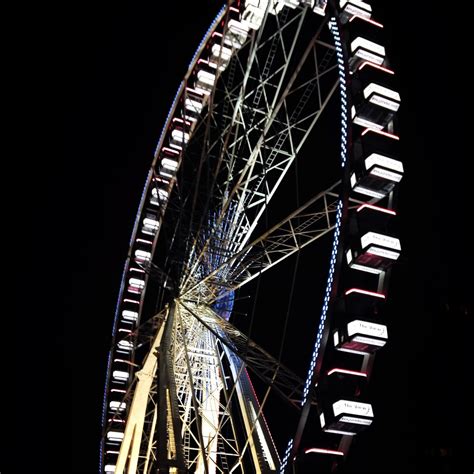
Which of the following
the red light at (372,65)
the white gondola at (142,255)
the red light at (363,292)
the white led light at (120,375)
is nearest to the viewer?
the red light at (363,292)

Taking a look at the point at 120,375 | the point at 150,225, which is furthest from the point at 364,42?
the point at 120,375

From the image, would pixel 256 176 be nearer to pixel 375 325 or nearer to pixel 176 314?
pixel 176 314

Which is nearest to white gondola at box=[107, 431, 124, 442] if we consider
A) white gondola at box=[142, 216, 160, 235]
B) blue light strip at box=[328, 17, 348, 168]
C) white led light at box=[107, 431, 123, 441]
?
white led light at box=[107, 431, 123, 441]

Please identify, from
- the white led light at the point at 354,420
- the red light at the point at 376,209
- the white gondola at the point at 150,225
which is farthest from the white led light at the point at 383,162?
the white gondola at the point at 150,225

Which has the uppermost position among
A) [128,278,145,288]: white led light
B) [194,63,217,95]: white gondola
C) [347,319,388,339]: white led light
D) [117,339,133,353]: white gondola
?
[194,63,217,95]: white gondola

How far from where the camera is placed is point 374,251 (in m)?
12.6

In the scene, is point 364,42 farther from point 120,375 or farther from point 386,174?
point 120,375

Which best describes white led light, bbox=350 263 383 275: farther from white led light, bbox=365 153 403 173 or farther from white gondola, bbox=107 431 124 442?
white gondola, bbox=107 431 124 442

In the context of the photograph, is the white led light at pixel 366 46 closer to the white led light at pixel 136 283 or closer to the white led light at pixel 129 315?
the white led light at pixel 136 283

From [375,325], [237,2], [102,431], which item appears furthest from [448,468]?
[237,2]

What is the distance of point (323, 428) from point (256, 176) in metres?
7.25

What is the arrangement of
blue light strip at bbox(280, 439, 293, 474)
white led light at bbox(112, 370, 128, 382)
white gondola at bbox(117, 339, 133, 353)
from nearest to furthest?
1. blue light strip at bbox(280, 439, 293, 474)
2. white gondola at bbox(117, 339, 133, 353)
3. white led light at bbox(112, 370, 128, 382)

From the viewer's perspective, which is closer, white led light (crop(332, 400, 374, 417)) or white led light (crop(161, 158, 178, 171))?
white led light (crop(332, 400, 374, 417))

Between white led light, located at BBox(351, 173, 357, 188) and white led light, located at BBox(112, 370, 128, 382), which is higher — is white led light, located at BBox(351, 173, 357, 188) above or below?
above
